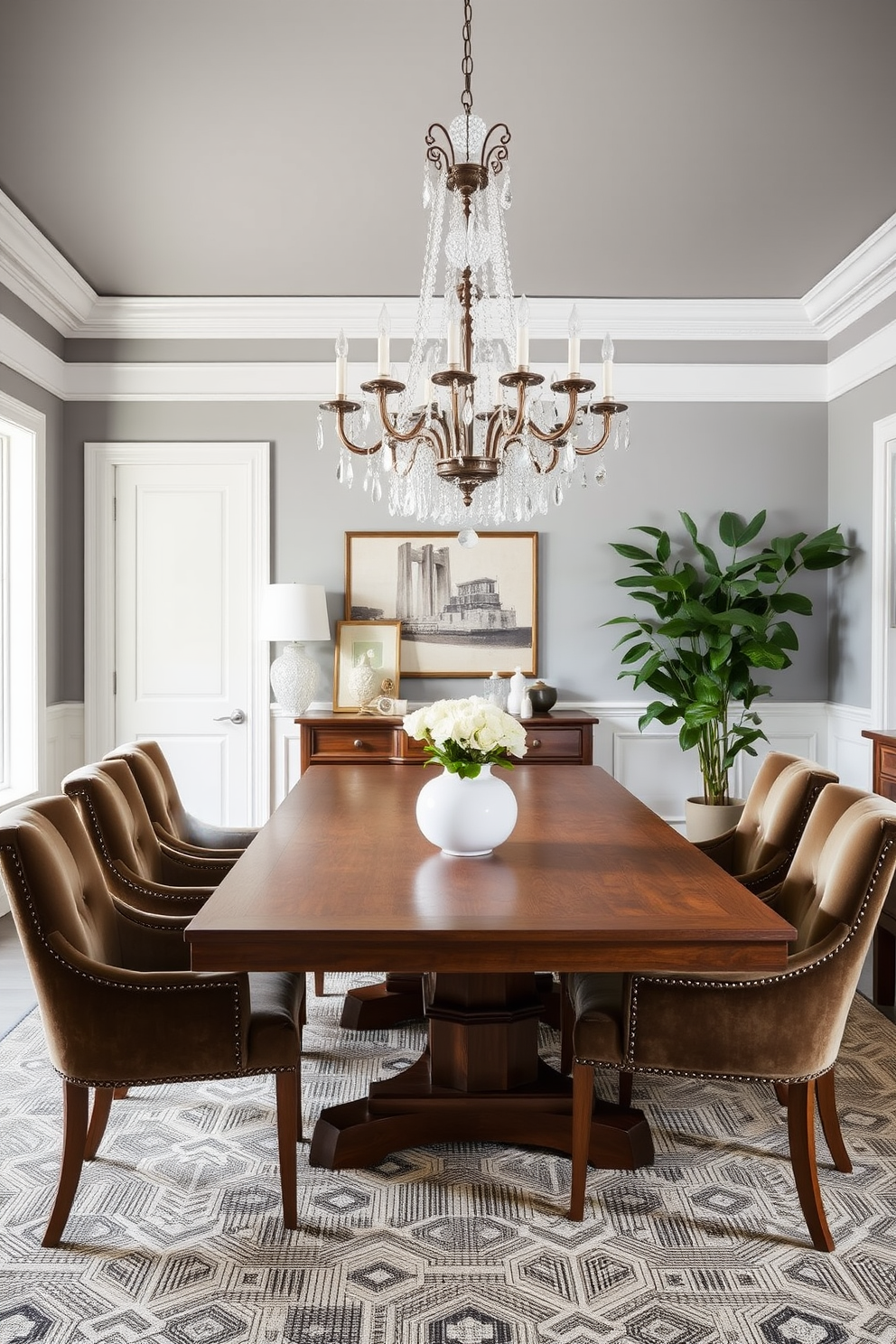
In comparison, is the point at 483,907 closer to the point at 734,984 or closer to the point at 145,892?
the point at 734,984

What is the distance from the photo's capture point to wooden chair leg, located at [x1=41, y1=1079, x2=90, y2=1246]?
2.04 metres

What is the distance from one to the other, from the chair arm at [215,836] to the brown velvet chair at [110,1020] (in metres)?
1.11

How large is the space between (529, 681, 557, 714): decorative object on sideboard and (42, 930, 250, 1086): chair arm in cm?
296

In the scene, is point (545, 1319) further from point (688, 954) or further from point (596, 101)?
point (596, 101)

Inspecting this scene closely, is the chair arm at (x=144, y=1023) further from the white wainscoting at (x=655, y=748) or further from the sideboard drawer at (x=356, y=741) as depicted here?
the white wainscoting at (x=655, y=748)

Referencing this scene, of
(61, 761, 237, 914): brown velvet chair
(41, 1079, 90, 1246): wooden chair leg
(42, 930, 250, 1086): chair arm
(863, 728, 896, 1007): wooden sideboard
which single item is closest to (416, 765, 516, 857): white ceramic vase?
(42, 930, 250, 1086): chair arm

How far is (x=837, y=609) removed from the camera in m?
5.09

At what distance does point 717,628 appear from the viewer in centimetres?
472

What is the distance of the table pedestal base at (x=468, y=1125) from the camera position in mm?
2348

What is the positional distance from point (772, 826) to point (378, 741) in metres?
2.38

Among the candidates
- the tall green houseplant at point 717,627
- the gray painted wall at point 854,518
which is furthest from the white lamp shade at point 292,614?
the gray painted wall at point 854,518

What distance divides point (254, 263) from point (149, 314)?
2.63 feet

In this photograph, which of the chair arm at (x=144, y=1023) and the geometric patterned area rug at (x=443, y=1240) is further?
the chair arm at (x=144, y=1023)

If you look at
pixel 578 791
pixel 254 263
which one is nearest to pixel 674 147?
pixel 254 263
